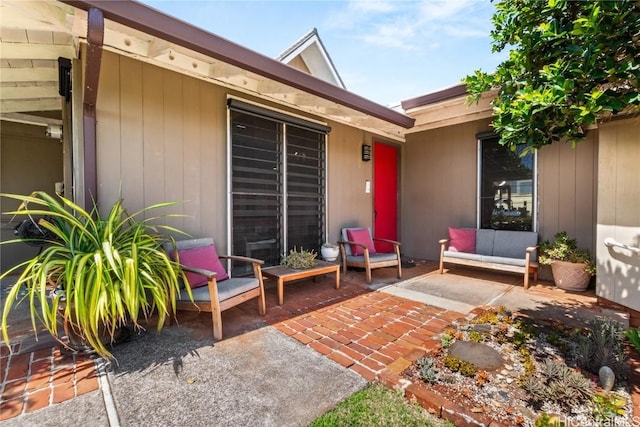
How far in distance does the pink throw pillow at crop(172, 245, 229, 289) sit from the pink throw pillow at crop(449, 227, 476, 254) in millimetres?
4175

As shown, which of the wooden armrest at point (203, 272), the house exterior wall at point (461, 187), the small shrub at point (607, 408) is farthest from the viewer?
the house exterior wall at point (461, 187)

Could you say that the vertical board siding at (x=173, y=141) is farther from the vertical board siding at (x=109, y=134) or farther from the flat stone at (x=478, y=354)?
the flat stone at (x=478, y=354)

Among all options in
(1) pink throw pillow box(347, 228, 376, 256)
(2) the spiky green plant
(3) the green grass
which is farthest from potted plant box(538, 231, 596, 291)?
(3) the green grass

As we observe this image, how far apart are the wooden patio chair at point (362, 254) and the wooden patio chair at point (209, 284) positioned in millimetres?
2004

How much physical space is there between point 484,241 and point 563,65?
370cm

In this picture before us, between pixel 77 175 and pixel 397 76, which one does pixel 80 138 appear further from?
pixel 397 76

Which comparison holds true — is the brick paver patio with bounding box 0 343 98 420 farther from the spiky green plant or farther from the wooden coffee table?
the spiky green plant

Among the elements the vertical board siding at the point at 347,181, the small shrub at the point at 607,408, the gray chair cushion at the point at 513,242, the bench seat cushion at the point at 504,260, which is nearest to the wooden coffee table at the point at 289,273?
the vertical board siding at the point at 347,181

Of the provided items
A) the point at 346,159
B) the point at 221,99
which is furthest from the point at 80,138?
the point at 346,159

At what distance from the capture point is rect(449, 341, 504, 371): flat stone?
220 cm

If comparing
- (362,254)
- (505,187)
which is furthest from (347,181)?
(505,187)

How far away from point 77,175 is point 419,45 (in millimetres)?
5647

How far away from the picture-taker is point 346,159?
5.61 m

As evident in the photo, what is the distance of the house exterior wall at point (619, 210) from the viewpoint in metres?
2.98
